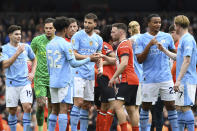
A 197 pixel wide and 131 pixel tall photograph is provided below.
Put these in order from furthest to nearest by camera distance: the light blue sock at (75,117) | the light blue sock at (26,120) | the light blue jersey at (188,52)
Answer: the light blue sock at (26,120), the light blue sock at (75,117), the light blue jersey at (188,52)

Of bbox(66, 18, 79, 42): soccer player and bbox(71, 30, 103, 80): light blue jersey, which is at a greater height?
bbox(66, 18, 79, 42): soccer player

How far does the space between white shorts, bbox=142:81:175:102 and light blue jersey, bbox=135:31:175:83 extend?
0.09 m

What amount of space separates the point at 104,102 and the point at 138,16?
15.8 m

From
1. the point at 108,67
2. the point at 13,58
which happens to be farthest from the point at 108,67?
the point at 13,58

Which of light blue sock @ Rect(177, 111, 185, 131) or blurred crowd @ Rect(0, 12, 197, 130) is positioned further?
blurred crowd @ Rect(0, 12, 197, 130)

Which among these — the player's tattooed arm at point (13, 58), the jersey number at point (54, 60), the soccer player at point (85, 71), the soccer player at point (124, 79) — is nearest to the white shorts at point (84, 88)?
the soccer player at point (85, 71)

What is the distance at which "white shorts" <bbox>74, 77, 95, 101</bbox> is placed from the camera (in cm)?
1094

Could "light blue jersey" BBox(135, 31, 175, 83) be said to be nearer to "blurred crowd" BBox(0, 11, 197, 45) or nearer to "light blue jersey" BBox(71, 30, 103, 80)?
"light blue jersey" BBox(71, 30, 103, 80)

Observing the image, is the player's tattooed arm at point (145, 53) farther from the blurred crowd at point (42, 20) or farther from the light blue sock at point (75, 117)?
the blurred crowd at point (42, 20)

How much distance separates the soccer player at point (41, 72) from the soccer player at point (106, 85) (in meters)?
1.32

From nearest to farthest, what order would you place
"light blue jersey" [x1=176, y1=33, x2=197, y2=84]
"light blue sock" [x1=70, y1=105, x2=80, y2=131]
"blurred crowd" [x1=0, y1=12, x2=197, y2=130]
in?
"light blue jersey" [x1=176, y1=33, x2=197, y2=84], "light blue sock" [x1=70, y1=105, x2=80, y2=131], "blurred crowd" [x1=0, y1=12, x2=197, y2=130]

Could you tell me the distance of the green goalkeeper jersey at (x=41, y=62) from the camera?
11.5m

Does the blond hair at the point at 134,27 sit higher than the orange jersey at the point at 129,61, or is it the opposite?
the blond hair at the point at 134,27

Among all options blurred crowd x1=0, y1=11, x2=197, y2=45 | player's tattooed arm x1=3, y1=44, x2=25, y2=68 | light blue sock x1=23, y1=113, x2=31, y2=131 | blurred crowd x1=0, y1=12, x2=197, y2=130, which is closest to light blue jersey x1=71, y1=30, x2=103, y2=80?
player's tattooed arm x1=3, y1=44, x2=25, y2=68
